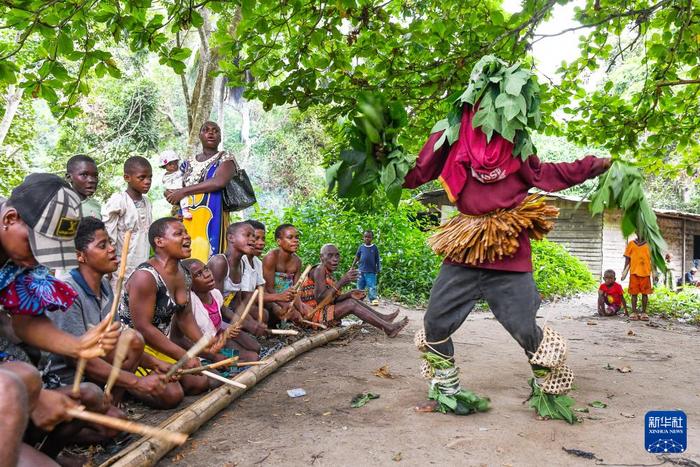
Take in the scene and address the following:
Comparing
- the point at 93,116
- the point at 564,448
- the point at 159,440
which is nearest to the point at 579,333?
the point at 564,448

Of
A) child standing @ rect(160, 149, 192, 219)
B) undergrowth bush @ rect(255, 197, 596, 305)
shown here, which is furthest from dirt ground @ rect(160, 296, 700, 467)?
undergrowth bush @ rect(255, 197, 596, 305)

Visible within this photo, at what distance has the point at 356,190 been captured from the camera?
11.7 ft

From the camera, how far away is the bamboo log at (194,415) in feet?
8.91

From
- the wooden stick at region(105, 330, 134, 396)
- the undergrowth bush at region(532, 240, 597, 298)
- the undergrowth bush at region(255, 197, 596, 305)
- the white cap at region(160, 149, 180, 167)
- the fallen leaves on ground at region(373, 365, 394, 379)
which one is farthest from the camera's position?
the undergrowth bush at region(532, 240, 597, 298)

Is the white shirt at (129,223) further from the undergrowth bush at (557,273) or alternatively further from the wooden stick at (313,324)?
the undergrowth bush at (557,273)

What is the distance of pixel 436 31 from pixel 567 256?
12.7 metres

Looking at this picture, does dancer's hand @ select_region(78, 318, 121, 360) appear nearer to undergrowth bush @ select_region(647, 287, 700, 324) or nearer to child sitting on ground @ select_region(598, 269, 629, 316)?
child sitting on ground @ select_region(598, 269, 629, 316)

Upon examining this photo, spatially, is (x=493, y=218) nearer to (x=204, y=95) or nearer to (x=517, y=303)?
(x=517, y=303)

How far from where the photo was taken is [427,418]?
12.2ft

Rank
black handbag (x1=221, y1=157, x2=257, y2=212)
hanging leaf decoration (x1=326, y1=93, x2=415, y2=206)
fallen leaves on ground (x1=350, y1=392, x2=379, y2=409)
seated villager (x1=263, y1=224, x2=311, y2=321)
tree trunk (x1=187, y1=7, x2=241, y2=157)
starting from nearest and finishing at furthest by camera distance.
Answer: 1. hanging leaf decoration (x1=326, y1=93, x2=415, y2=206)
2. fallen leaves on ground (x1=350, y1=392, x2=379, y2=409)
3. black handbag (x1=221, y1=157, x2=257, y2=212)
4. seated villager (x1=263, y1=224, x2=311, y2=321)
5. tree trunk (x1=187, y1=7, x2=241, y2=157)

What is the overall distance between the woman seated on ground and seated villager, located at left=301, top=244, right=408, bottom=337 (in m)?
1.75

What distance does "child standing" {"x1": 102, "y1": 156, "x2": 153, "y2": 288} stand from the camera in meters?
5.27

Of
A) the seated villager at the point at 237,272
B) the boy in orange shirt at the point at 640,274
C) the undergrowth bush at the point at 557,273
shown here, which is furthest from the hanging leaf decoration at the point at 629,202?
the undergrowth bush at the point at 557,273

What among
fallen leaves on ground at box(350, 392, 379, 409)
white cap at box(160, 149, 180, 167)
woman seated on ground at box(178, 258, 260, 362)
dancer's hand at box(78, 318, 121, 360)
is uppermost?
white cap at box(160, 149, 180, 167)
